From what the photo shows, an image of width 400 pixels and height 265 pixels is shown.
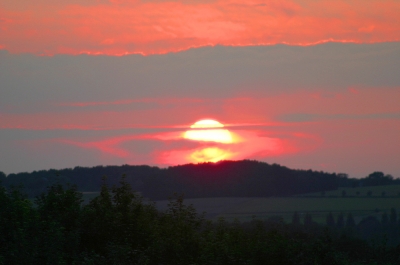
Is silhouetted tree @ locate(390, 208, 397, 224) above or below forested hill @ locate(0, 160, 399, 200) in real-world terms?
below

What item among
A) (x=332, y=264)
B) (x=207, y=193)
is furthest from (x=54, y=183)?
(x=207, y=193)

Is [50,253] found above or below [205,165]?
below

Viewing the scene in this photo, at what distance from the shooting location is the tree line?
21.9 meters

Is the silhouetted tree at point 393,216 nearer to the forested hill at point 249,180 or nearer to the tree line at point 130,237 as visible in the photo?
the forested hill at point 249,180

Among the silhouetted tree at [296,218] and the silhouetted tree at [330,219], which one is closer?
the silhouetted tree at [296,218]

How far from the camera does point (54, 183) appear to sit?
31531mm

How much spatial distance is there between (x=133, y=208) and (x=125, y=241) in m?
4.03

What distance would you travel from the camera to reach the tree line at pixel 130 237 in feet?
72.0

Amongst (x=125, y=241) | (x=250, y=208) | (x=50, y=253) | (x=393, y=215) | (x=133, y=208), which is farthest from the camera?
(x=250, y=208)

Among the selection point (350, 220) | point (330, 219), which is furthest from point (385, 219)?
point (330, 219)

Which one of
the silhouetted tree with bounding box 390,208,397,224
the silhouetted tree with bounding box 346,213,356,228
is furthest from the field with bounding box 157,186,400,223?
the silhouetted tree with bounding box 390,208,397,224

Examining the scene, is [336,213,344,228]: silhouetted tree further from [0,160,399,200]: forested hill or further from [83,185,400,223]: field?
[0,160,399,200]: forested hill

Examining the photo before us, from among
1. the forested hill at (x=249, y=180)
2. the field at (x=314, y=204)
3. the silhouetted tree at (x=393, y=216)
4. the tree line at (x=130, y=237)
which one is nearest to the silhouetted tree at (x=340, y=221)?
the field at (x=314, y=204)

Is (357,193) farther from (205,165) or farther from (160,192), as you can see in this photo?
(160,192)
